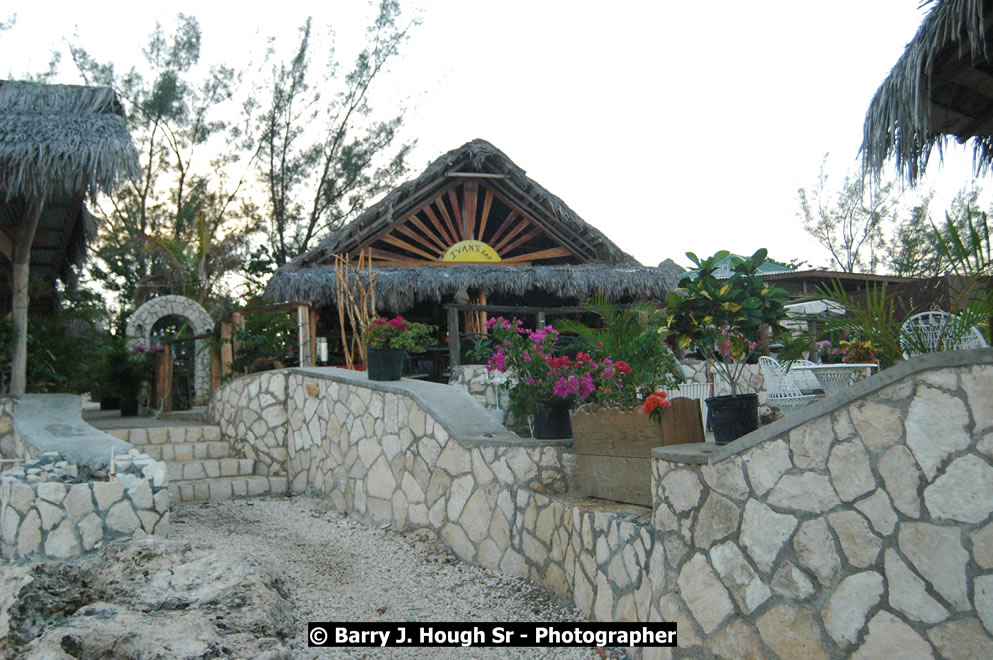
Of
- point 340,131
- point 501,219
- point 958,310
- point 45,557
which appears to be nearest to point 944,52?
point 958,310

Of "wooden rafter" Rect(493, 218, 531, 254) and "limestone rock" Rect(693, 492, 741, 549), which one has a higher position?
"wooden rafter" Rect(493, 218, 531, 254)

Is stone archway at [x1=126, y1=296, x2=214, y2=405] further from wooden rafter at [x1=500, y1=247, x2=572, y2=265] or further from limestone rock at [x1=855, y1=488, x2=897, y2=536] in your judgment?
limestone rock at [x1=855, y1=488, x2=897, y2=536]

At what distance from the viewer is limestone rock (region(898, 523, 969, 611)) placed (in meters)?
2.51

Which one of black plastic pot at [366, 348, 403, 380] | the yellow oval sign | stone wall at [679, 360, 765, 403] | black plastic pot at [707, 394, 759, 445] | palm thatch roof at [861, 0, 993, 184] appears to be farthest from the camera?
the yellow oval sign

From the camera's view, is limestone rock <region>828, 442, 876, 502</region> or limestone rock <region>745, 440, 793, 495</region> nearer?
limestone rock <region>828, 442, 876, 502</region>

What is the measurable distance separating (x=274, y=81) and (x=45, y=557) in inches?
890

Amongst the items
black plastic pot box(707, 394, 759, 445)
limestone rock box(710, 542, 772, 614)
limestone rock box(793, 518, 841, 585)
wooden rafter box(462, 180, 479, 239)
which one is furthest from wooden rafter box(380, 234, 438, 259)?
limestone rock box(793, 518, 841, 585)

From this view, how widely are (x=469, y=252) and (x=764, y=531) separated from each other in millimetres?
10829

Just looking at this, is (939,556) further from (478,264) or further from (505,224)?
(505,224)

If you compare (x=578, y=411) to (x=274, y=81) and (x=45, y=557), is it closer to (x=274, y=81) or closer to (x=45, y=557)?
(x=45, y=557)

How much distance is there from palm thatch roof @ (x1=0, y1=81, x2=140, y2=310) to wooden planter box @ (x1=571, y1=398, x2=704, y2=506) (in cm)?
618

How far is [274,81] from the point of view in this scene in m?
25.1

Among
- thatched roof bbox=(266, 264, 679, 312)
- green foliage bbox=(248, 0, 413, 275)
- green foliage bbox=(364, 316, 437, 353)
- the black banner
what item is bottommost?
the black banner

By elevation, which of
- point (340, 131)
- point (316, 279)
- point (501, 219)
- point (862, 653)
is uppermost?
point (340, 131)
